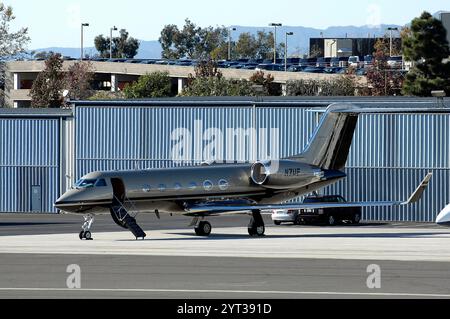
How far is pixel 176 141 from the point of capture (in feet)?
224

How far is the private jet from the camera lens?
46094 mm

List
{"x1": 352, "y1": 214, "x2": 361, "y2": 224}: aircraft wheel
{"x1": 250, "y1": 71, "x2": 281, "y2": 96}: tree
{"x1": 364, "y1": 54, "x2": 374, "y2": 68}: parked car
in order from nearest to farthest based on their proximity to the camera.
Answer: {"x1": 352, "y1": 214, "x2": 361, "y2": 224}: aircraft wheel < {"x1": 250, "y1": 71, "x2": 281, "y2": 96}: tree < {"x1": 364, "y1": 54, "x2": 374, "y2": 68}: parked car

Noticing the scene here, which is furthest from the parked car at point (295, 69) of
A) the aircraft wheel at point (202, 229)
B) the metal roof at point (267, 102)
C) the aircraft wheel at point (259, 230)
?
the aircraft wheel at point (202, 229)

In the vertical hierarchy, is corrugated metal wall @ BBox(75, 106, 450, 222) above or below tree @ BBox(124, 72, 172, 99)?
below

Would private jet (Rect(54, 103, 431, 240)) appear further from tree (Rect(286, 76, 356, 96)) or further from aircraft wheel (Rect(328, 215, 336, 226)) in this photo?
tree (Rect(286, 76, 356, 96))

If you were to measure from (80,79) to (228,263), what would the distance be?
11382 cm

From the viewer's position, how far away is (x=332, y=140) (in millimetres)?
51844

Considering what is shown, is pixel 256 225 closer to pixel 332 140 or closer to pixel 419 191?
pixel 332 140

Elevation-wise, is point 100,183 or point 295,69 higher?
point 295,69

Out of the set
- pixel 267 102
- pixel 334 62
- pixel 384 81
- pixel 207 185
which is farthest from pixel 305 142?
pixel 334 62

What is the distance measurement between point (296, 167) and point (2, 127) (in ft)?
86.5

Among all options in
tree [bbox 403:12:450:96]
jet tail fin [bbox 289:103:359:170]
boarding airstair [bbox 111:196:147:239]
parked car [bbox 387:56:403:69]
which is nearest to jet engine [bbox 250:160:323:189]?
jet tail fin [bbox 289:103:359:170]

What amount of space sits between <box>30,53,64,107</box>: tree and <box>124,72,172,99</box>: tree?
29.6 ft

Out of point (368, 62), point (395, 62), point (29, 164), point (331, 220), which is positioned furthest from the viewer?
point (368, 62)
